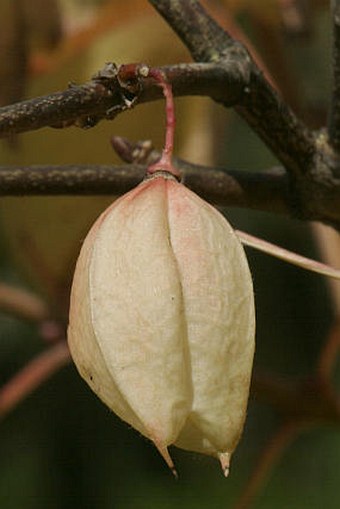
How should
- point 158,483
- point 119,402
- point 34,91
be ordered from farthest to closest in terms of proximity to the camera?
point 158,483, point 34,91, point 119,402

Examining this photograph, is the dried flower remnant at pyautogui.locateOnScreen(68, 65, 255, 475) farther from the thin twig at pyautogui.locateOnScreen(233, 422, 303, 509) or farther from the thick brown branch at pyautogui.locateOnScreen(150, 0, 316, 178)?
the thin twig at pyautogui.locateOnScreen(233, 422, 303, 509)

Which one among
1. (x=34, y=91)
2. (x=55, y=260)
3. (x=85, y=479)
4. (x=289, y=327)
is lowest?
(x=85, y=479)

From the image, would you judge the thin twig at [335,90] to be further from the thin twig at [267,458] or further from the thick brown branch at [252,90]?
the thin twig at [267,458]

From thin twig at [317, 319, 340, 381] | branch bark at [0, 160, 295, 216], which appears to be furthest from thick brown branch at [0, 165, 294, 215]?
thin twig at [317, 319, 340, 381]

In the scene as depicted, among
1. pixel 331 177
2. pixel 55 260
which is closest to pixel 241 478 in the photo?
pixel 55 260

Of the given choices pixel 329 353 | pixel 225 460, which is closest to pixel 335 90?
pixel 225 460

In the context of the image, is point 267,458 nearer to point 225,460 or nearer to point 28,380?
point 28,380

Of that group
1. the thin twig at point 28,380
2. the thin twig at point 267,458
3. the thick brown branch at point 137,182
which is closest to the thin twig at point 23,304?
the thin twig at point 28,380

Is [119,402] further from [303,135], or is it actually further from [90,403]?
[90,403]
